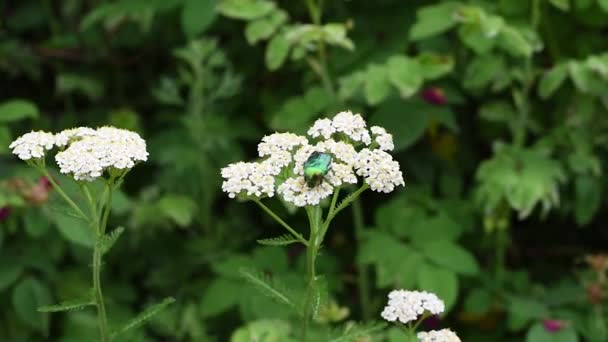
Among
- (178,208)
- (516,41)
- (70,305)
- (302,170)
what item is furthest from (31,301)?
(516,41)

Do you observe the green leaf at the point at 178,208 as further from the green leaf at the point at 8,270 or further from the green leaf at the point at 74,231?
the green leaf at the point at 8,270

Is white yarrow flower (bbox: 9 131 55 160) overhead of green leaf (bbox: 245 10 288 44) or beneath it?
beneath

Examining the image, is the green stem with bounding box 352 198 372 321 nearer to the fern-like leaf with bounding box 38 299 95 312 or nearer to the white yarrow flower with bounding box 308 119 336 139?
the white yarrow flower with bounding box 308 119 336 139

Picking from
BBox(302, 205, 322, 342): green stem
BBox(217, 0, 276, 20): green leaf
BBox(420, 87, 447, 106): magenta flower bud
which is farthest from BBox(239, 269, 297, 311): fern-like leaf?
BBox(420, 87, 447, 106): magenta flower bud

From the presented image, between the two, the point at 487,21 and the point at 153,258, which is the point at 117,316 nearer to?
the point at 153,258

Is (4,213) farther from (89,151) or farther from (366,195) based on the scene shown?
(366,195)

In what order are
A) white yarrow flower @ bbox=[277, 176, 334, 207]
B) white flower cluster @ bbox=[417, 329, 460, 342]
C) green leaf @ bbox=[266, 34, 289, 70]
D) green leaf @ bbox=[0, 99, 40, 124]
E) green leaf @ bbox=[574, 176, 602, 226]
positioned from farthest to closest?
green leaf @ bbox=[574, 176, 602, 226] → green leaf @ bbox=[0, 99, 40, 124] → green leaf @ bbox=[266, 34, 289, 70] → white flower cluster @ bbox=[417, 329, 460, 342] → white yarrow flower @ bbox=[277, 176, 334, 207]
